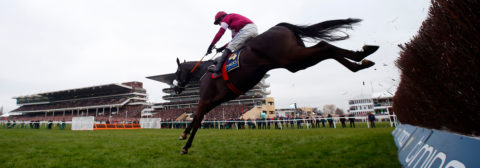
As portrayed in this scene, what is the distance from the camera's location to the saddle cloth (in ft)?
11.8

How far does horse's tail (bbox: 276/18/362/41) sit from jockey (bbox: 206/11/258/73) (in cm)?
72

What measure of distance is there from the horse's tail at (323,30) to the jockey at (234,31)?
0.72 metres

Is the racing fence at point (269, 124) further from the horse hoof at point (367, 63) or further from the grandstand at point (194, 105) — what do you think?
the horse hoof at point (367, 63)

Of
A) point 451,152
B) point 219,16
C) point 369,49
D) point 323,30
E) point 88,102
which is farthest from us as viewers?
point 88,102

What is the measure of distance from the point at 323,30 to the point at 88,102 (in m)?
72.5

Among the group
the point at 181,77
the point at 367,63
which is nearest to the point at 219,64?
the point at 181,77

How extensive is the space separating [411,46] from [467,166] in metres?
2.30

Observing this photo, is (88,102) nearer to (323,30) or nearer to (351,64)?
(323,30)

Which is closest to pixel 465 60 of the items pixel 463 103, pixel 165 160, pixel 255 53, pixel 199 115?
pixel 463 103

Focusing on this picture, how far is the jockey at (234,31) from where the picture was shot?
3.85 metres

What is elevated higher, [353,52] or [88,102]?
[88,102]

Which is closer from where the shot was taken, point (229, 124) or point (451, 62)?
point (451, 62)

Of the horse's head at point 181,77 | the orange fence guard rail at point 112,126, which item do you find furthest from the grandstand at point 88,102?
the horse's head at point 181,77

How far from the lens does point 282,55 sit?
3383mm
